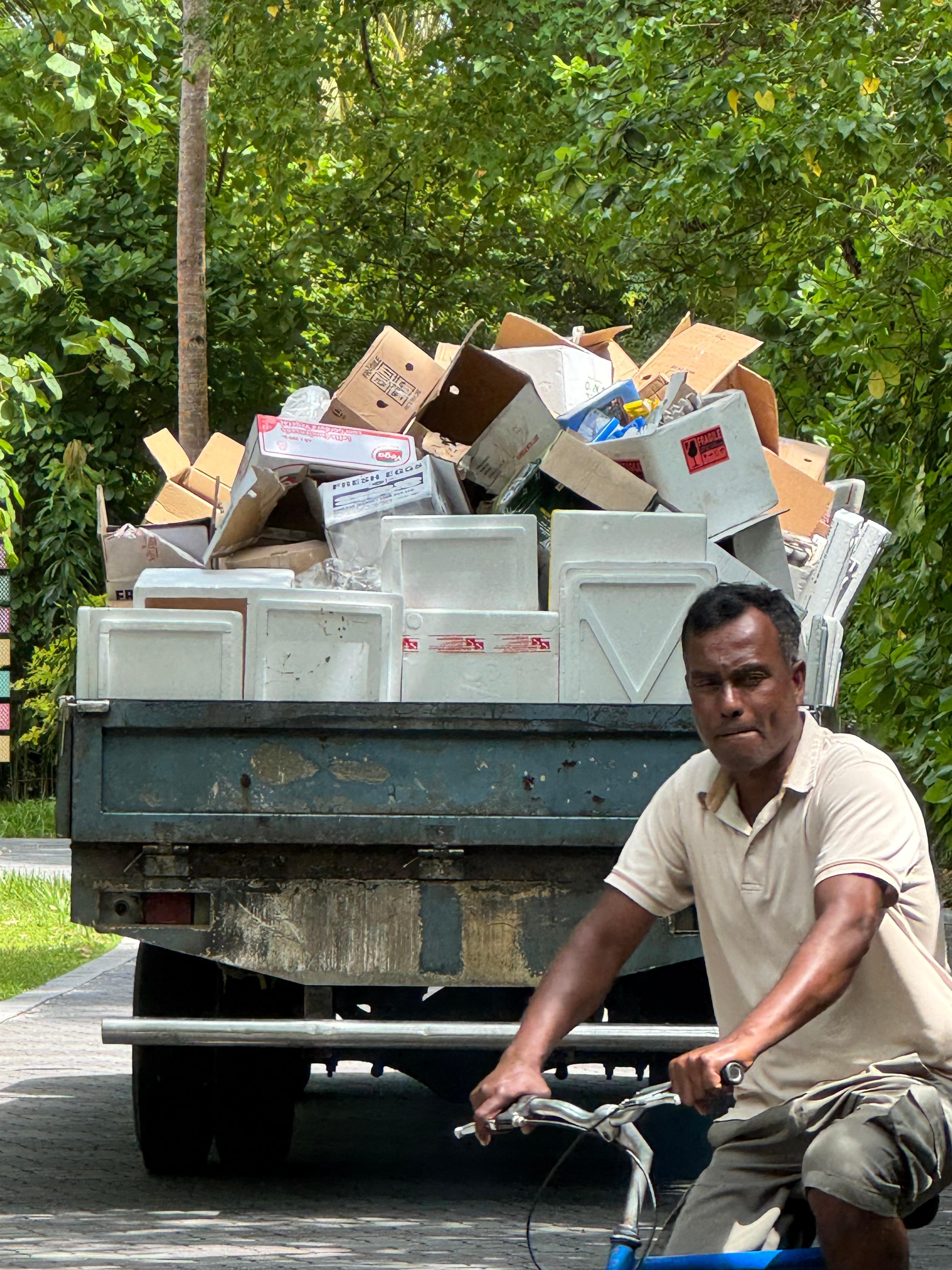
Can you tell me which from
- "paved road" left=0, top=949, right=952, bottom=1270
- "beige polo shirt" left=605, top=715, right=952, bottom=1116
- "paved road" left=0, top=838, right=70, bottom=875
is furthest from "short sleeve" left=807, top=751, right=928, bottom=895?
"paved road" left=0, top=838, right=70, bottom=875

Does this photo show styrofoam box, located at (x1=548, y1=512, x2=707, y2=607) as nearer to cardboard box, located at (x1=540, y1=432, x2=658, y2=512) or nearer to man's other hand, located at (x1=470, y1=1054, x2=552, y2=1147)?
cardboard box, located at (x1=540, y1=432, x2=658, y2=512)

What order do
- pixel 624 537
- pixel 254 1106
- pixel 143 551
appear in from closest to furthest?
pixel 624 537 < pixel 254 1106 < pixel 143 551

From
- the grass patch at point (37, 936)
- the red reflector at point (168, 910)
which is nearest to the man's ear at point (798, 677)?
the red reflector at point (168, 910)

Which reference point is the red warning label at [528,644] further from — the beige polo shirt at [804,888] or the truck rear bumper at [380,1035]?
the beige polo shirt at [804,888]

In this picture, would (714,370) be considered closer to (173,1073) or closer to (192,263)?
(173,1073)

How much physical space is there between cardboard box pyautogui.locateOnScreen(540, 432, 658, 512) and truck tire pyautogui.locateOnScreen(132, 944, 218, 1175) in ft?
6.06

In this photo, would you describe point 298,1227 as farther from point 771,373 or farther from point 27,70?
point 771,373

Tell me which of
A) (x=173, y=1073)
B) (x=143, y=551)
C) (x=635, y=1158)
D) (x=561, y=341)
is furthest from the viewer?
(x=561, y=341)

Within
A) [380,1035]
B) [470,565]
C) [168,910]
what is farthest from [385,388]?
[380,1035]

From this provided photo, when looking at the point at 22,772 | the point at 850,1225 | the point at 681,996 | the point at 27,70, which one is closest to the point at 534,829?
the point at 681,996

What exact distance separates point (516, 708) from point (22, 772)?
2074cm

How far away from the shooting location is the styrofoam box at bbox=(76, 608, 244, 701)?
5.58 meters

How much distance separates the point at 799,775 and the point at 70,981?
28.1 ft

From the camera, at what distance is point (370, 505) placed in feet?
20.4
